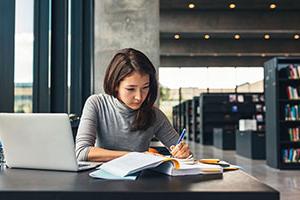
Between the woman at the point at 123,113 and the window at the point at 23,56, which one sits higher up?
the window at the point at 23,56

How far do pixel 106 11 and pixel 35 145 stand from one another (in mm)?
5629

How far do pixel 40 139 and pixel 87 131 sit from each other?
63 centimetres

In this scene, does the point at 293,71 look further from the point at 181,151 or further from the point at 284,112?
the point at 181,151

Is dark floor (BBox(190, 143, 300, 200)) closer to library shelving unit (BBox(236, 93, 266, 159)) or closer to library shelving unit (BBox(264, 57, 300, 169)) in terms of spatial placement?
library shelving unit (BBox(264, 57, 300, 169))

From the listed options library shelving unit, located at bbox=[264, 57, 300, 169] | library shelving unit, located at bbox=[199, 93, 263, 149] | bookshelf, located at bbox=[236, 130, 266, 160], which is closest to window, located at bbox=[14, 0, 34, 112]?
library shelving unit, located at bbox=[264, 57, 300, 169]

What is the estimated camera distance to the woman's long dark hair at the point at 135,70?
1.93m

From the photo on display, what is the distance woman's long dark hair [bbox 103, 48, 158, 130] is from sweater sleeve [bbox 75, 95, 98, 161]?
12 centimetres

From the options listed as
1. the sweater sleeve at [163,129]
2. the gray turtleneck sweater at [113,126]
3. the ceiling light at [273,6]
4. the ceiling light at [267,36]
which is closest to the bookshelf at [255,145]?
the ceiling light at [273,6]

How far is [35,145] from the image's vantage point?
1.38 meters

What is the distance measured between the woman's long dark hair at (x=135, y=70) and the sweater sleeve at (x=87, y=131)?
123mm

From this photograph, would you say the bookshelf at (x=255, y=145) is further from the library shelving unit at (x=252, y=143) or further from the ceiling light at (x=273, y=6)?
the ceiling light at (x=273, y=6)

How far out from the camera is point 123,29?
22.0 feet

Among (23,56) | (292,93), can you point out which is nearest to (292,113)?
(292,93)
